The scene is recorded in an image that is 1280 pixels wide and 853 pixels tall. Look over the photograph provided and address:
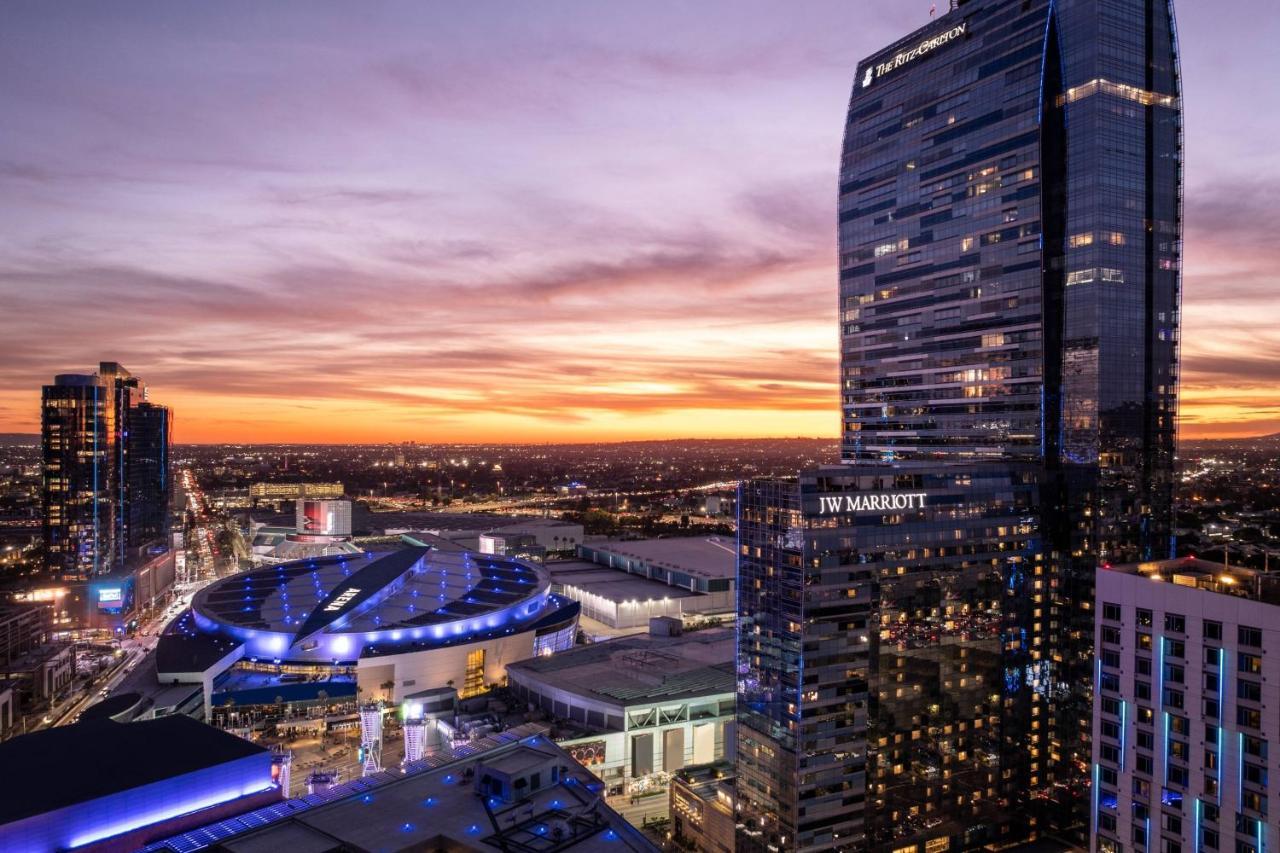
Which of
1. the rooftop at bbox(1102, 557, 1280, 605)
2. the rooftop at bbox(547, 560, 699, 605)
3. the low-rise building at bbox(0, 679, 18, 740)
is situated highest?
the rooftop at bbox(1102, 557, 1280, 605)

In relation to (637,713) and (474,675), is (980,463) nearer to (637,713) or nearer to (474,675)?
(637,713)

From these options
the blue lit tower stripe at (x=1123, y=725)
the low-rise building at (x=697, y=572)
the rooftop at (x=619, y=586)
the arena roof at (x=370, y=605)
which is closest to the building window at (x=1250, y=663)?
the blue lit tower stripe at (x=1123, y=725)

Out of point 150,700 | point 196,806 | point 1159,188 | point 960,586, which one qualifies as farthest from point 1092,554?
point 150,700

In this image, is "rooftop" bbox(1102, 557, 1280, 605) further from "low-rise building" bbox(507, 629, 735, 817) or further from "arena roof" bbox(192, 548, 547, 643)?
"arena roof" bbox(192, 548, 547, 643)

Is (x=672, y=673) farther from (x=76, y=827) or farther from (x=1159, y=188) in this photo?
(x=1159, y=188)

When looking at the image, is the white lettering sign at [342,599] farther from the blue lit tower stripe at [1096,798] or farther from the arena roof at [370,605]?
the blue lit tower stripe at [1096,798]

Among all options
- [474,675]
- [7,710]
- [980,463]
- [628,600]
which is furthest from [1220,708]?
[7,710]

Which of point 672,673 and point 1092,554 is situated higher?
point 1092,554

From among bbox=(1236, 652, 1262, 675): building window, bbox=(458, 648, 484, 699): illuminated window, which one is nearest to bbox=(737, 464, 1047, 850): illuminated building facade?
bbox=(1236, 652, 1262, 675): building window
